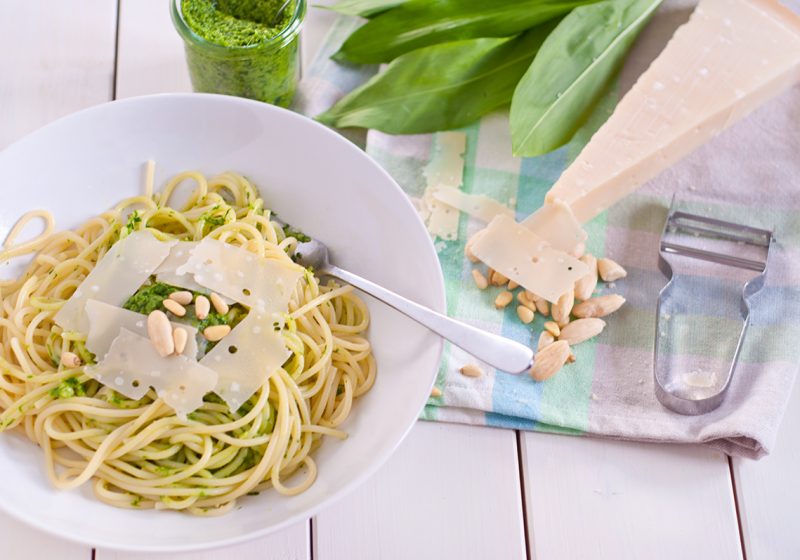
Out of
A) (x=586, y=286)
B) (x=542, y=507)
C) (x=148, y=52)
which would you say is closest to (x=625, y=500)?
(x=542, y=507)

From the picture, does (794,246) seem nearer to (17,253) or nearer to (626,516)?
(626,516)

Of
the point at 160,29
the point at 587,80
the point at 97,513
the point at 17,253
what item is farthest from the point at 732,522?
the point at 160,29

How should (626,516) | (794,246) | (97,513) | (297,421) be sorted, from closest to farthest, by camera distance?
(97,513), (297,421), (626,516), (794,246)

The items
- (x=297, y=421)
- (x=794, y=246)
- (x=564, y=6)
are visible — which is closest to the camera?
(x=297, y=421)

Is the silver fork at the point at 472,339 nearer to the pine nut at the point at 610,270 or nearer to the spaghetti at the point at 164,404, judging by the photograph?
the spaghetti at the point at 164,404

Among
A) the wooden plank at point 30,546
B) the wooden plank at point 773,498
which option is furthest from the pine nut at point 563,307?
the wooden plank at point 30,546

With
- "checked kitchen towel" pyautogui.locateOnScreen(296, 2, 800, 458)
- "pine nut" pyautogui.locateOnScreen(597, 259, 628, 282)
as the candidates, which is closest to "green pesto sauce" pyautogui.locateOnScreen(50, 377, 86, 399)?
"checked kitchen towel" pyautogui.locateOnScreen(296, 2, 800, 458)
